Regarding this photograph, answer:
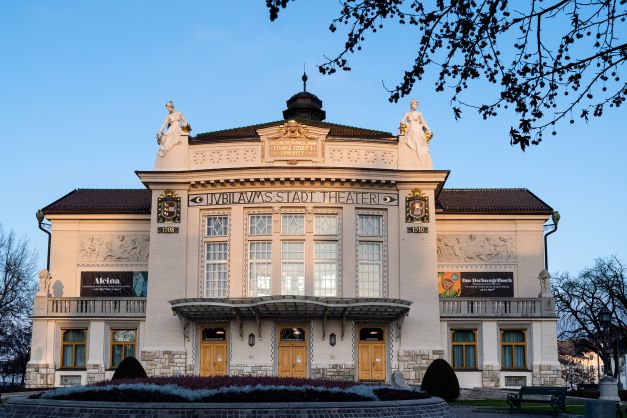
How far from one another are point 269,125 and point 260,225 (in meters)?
5.34

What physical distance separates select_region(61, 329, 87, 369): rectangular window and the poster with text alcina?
1776 centimetres

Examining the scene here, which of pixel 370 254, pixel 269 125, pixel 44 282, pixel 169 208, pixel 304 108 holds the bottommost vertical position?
pixel 44 282

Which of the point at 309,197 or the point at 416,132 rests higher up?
the point at 416,132

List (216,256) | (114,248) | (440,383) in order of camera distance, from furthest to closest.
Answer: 1. (114,248)
2. (216,256)
3. (440,383)

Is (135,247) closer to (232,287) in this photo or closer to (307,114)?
(232,287)

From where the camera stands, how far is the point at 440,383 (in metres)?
34.5

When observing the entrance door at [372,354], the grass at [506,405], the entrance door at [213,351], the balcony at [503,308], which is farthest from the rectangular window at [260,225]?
the grass at [506,405]

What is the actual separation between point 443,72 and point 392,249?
29426 millimetres

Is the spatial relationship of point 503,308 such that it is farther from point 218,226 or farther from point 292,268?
point 218,226

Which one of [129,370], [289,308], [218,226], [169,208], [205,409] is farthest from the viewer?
[169,208]

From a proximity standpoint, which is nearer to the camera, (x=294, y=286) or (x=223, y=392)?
(x=223, y=392)

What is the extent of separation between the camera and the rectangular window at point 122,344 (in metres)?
42.7

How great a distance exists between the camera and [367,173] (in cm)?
4088

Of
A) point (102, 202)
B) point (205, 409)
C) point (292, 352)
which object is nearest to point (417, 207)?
point (292, 352)
